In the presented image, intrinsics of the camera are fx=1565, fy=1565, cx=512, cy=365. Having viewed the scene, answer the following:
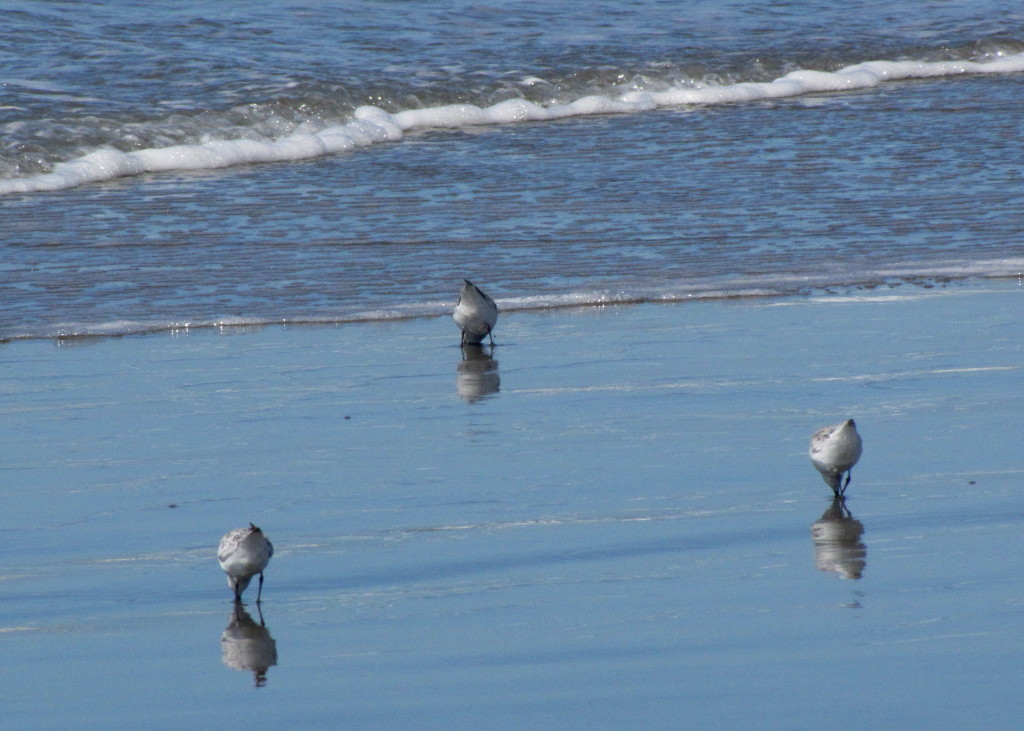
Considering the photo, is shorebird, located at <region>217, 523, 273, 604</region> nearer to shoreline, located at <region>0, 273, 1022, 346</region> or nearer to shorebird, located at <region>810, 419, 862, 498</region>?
shorebird, located at <region>810, 419, 862, 498</region>

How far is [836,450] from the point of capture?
143 inches

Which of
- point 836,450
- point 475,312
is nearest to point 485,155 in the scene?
point 475,312

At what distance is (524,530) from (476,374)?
69.5 inches

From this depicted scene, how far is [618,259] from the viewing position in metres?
7.42

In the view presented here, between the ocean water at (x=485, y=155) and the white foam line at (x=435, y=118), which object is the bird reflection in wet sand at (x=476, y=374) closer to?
the ocean water at (x=485, y=155)

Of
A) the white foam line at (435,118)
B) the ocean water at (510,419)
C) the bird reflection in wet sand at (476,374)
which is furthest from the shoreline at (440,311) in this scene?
the white foam line at (435,118)

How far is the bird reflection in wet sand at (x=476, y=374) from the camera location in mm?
5059

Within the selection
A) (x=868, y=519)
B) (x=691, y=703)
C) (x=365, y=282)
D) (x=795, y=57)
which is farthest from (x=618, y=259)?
(x=795, y=57)

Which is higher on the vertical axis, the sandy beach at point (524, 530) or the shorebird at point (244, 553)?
the shorebird at point (244, 553)

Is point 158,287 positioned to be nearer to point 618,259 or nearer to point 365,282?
point 365,282

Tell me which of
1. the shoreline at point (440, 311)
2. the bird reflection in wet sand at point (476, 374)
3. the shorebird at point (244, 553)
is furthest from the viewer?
the shoreline at point (440, 311)

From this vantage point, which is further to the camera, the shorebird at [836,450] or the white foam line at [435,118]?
the white foam line at [435,118]

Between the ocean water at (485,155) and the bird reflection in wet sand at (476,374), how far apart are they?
2.83 feet

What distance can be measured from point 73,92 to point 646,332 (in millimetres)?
7769
